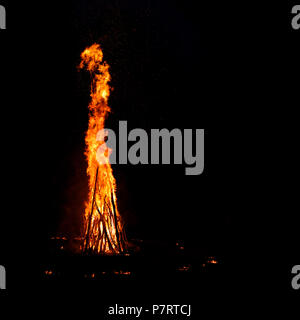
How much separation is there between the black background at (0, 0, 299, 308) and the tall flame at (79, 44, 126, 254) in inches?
22.2

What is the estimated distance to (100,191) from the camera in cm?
552

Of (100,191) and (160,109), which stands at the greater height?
(160,109)

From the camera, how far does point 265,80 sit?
6.33 metres

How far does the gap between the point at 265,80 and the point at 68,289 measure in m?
4.57

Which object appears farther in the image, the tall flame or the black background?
the black background

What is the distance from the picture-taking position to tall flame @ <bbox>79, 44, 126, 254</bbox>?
5367mm

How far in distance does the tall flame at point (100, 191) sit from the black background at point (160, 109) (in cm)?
56

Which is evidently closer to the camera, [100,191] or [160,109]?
[100,191]

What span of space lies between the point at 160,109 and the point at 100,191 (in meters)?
2.14

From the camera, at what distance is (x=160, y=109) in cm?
687

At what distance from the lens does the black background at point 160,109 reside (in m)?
6.21

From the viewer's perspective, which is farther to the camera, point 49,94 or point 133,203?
point 133,203

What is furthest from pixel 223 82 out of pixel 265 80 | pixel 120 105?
pixel 120 105
